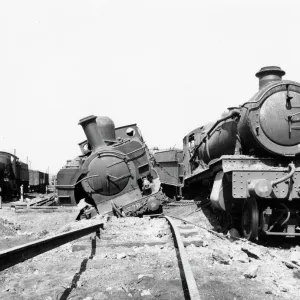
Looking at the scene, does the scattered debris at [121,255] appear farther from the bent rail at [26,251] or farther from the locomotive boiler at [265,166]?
the locomotive boiler at [265,166]

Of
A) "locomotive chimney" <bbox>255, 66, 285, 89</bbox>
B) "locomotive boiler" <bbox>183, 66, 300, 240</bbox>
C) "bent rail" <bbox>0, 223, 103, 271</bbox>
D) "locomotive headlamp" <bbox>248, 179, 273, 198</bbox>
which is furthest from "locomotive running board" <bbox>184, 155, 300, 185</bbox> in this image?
"bent rail" <bbox>0, 223, 103, 271</bbox>

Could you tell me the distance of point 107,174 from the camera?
389 inches

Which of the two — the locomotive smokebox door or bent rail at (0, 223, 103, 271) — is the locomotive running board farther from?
the locomotive smokebox door

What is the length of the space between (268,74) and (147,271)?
4.66m

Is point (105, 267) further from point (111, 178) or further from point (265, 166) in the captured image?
point (111, 178)

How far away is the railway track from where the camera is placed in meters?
3.21

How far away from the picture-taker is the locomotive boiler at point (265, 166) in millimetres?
5949

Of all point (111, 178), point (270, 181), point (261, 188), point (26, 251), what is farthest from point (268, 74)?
point (26, 251)

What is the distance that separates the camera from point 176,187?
17141 mm


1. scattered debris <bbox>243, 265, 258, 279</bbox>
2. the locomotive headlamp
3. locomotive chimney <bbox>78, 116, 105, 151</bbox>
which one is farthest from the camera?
locomotive chimney <bbox>78, 116, 105, 151</bbox>

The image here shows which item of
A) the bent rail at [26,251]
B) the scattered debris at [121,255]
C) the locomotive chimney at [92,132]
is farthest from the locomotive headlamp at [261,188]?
the locomotive chimney at [92,132]

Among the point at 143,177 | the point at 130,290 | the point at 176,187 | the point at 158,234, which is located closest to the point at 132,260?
the point at 130,290

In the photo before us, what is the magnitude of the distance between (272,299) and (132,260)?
199cm

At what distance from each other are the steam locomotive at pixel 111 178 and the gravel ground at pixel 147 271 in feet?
10.9
